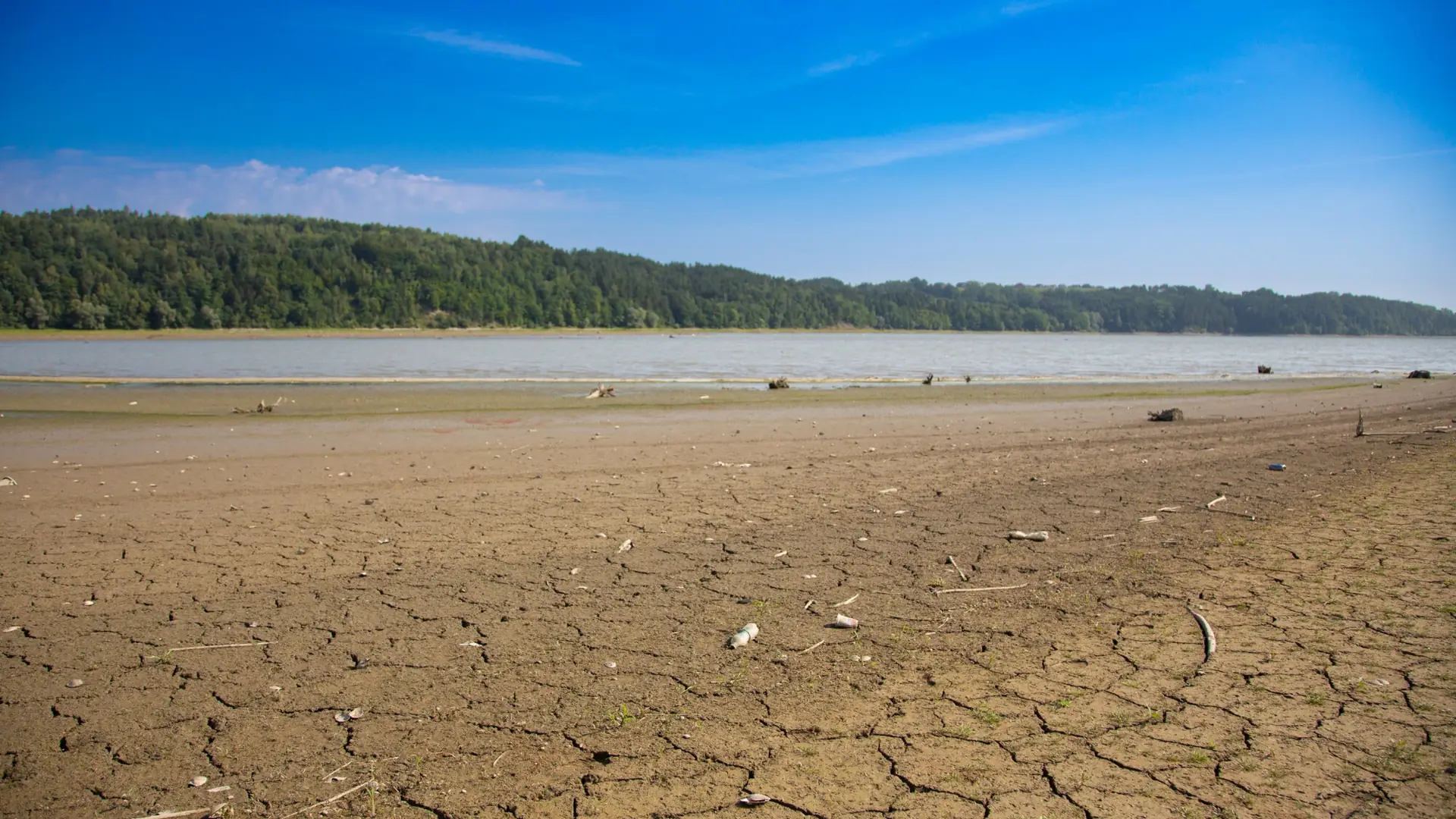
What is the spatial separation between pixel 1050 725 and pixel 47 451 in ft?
52.3

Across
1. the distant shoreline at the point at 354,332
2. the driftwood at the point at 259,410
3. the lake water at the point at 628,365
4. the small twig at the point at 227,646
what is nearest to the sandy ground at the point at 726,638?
the small twig at the point at 227,646

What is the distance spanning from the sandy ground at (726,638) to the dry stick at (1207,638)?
2.0 inches

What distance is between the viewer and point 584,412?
66.8ft

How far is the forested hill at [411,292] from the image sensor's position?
103 meters

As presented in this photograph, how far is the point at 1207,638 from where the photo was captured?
5020mm

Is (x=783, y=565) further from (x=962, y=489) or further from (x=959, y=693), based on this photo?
(x=962, y=489)

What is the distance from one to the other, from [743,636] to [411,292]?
453 feet

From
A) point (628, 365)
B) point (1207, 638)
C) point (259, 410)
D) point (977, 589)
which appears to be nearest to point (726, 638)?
point (977, 589)

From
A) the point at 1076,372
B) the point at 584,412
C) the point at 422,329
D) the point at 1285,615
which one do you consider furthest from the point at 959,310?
the point at 1285,615

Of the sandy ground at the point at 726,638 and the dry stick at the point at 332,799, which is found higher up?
the sandy ground at the point at 726,638

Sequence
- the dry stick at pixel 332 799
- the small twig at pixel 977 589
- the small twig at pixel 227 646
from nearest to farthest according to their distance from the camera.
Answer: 1. the dry stick at pixel 332 799
2. the small twig at pixel 227 646
3. the small twig at pixel 977 589

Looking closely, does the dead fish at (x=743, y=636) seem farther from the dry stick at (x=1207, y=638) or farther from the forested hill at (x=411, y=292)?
the forested hill at (x=411, y=292)

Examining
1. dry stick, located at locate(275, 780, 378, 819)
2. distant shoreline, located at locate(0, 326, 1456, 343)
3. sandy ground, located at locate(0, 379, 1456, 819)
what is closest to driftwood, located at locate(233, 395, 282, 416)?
sandy ground, located at locate(0, 379, 1456, 819)

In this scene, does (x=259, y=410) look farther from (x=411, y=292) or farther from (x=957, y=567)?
(x=411, y=292)
